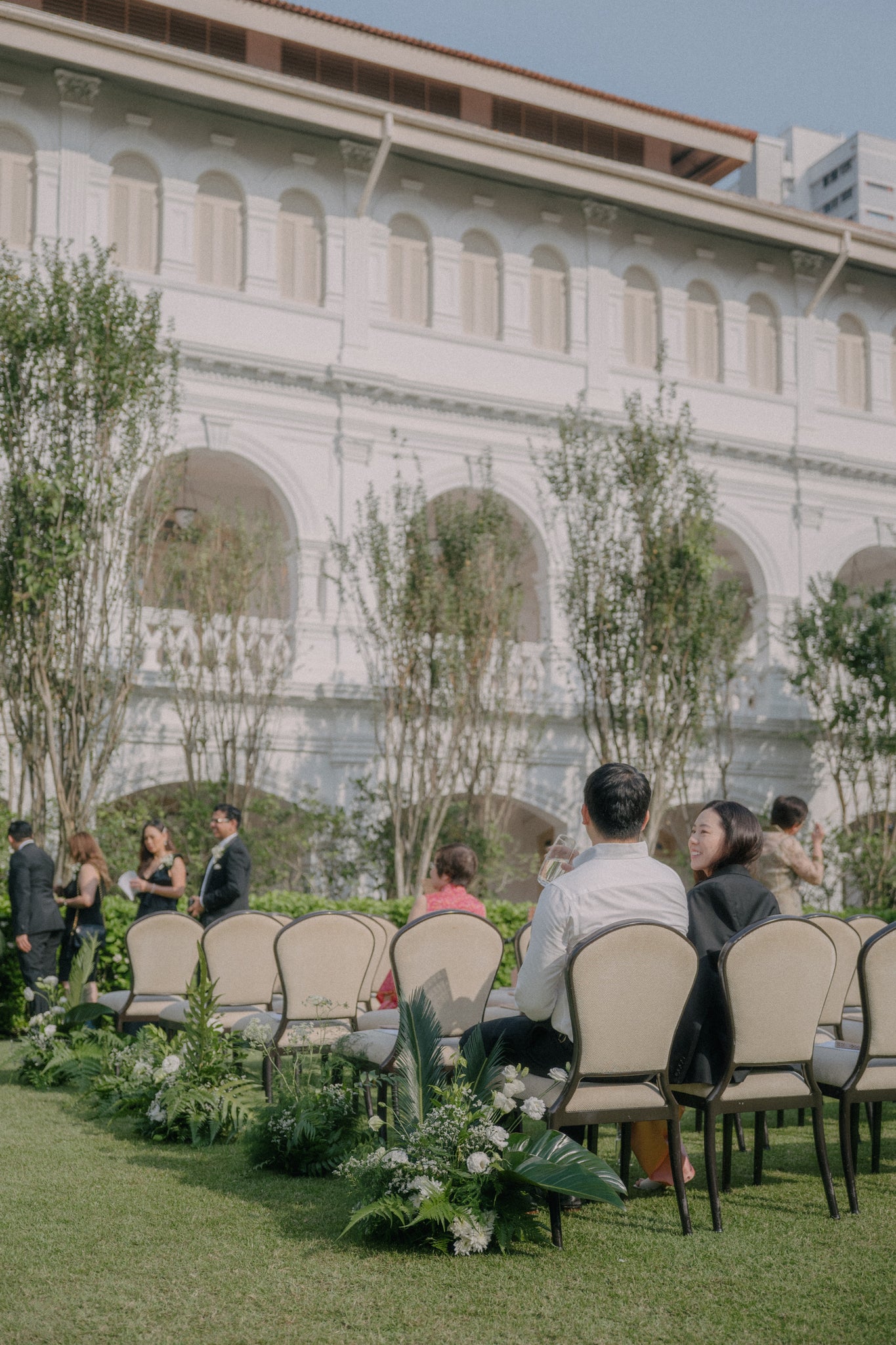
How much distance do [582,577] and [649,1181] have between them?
35.0ft

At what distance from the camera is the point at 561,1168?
399 centimetres

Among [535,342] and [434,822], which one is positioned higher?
[535,342]

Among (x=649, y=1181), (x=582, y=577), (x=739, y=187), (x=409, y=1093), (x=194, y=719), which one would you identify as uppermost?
(x=739, y=187)

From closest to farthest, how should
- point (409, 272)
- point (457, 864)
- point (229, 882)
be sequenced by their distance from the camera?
point (457, 864) < point (229, 882) < point (409, 272)

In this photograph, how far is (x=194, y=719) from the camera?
15133mm

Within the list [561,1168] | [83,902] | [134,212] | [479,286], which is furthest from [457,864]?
[479,286]

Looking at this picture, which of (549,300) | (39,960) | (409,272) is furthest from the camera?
(549,300)

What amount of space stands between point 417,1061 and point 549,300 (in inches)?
641

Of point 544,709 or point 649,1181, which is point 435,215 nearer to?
point 544,709

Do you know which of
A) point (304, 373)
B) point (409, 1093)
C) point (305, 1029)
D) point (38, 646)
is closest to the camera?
point (409, 1093)

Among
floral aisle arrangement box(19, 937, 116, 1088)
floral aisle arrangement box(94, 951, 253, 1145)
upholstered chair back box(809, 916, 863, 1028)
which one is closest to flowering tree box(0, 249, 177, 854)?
floral aisle arrangement box(19, 937, 116, 1088)

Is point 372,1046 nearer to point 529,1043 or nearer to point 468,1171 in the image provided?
point 529,1043

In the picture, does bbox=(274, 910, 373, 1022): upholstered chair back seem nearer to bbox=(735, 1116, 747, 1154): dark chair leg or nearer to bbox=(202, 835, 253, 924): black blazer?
bbox=(735, 1116, 747, 1154): dark chair leg

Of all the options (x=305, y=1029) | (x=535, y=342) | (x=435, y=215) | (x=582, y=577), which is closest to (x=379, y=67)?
(x=435, y=215)
